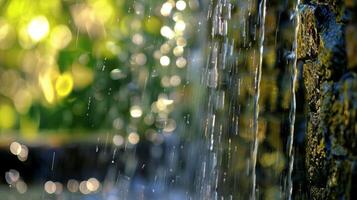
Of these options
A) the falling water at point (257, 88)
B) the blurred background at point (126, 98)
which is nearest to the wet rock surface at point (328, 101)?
the falling water at point (257, 88)

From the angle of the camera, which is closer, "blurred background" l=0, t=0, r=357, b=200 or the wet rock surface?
the wet rock surface

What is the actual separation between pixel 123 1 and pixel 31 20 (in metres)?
1.02

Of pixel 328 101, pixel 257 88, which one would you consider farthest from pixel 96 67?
pixel 328 101

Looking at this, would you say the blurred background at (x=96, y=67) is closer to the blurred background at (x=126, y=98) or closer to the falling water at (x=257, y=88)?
the blurred background at (x=126, y=98)

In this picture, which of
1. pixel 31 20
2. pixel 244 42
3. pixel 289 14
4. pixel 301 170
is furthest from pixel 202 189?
pixel 31 20

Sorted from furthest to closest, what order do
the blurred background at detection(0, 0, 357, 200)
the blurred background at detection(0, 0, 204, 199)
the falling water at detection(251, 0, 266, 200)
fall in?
1. the blurred background at detection(0, 0, 204, 199)
2. the blurred background at detection(0, 0, 357, 200)
3. the falling water at detection(251, 0, 266, 200)

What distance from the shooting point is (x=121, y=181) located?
243 inches

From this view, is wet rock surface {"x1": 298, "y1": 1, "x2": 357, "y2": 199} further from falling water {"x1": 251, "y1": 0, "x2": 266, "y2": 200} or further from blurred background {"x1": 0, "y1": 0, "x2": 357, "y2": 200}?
blurred background {"x1": 0, "y1": 0, "x2": 357, "y2": 200}

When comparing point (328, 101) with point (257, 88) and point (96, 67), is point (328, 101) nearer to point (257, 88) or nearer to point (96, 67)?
point (257, 88)

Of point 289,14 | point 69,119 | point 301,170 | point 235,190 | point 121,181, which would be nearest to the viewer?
point 301,170

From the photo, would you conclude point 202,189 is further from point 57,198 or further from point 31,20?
point 31,20

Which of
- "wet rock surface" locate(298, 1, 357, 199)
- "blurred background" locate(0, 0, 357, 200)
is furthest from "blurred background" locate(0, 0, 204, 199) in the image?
"wet rock surface" locate(298, 1, 357, 199)

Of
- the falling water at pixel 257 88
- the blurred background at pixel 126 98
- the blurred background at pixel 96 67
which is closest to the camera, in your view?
the falling water at pixel 257 88

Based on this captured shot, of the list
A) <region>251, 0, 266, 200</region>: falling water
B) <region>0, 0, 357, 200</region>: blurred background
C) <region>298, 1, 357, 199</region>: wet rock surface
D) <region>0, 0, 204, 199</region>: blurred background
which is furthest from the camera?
<region>0, 0, 204, 199</region>: blurred background
